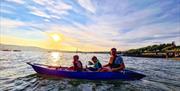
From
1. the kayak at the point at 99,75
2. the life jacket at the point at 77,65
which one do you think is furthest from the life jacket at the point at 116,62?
the life jacket at the point at 77,65

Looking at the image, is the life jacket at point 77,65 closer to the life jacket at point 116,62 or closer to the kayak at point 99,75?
the kayak at point 99,75

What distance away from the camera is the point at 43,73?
19.2 m

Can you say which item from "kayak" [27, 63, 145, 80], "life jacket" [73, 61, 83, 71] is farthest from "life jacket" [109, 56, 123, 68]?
"life jacket" [73, 61, 83, 71]

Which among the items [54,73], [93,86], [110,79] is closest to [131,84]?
[110,79]

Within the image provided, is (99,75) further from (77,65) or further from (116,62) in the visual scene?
(77,65)

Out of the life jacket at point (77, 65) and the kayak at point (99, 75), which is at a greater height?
the life jacket at point (77, 65)

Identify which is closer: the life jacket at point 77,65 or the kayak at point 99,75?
the kayak at point 99,75

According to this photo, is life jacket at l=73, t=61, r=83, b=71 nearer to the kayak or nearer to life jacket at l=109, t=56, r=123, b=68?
the kayak

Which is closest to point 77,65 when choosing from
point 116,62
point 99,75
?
point 99,75

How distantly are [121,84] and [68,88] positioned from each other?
4379 millimetres

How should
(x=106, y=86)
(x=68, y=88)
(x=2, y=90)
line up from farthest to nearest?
1. (x=106, y=86)
2. (x=68, y=88)
3. (x=2, y=90)

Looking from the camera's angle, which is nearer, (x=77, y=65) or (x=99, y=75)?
(x=99, y=75)

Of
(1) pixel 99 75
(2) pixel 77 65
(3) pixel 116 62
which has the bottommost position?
(1) pixel 99 75

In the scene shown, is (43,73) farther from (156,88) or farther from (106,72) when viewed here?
(156,88)
